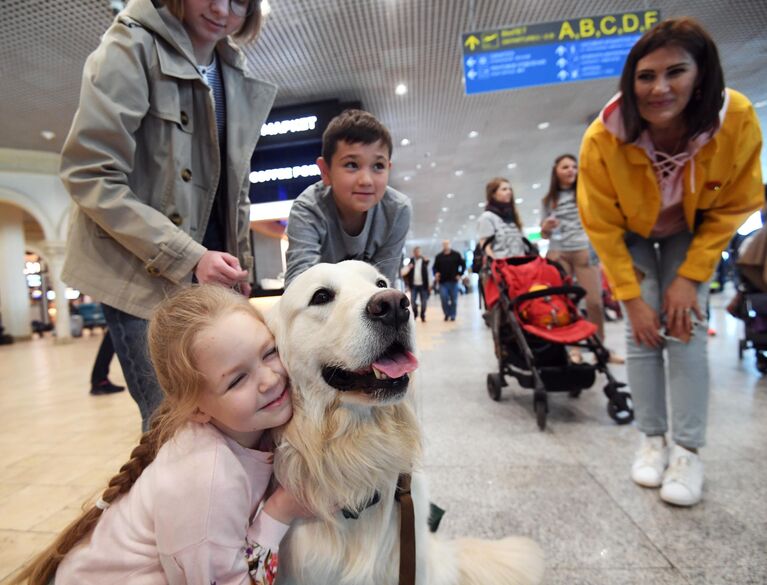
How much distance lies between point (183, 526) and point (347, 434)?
13.3 inches

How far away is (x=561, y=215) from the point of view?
3568mm

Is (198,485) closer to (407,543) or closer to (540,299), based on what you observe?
(407,543)

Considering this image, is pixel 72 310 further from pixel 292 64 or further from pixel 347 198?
pixel 347 198

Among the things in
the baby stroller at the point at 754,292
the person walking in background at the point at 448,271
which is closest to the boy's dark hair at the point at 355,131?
the baby stroller at the point at 754,292

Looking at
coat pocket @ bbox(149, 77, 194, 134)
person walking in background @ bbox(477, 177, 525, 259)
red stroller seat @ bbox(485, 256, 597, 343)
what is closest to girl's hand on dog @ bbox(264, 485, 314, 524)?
coat pocket @ bbox(149, 77, 194, 134)

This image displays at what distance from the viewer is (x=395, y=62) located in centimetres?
541

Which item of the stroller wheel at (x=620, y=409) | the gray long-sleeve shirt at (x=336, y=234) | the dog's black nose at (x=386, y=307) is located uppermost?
the gray long-sleeve shirt at (x=336, y=234)

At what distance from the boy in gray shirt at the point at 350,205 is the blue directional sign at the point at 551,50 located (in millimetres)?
3367

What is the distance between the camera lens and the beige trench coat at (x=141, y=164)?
968 millimetres

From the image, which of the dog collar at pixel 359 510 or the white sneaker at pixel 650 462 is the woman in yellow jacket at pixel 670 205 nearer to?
the white sneaker at pixel 650 462

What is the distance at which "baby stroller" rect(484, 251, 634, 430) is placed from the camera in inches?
88.8

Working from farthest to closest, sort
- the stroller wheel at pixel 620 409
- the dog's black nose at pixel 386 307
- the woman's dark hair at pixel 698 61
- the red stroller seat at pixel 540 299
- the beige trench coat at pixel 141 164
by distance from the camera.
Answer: the red stroller seat at pixel 540 299 → the stroller wheel at pixel 620 409 → the woman's dark hair at pixel 698 61 → the beige trench coat at pixel 141 164 → the dog's black nose at pixel 386 307

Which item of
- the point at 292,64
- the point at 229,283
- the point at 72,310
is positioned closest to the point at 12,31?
the point at 292,64

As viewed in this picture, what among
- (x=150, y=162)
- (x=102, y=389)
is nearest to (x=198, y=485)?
(x=150, y=162)
